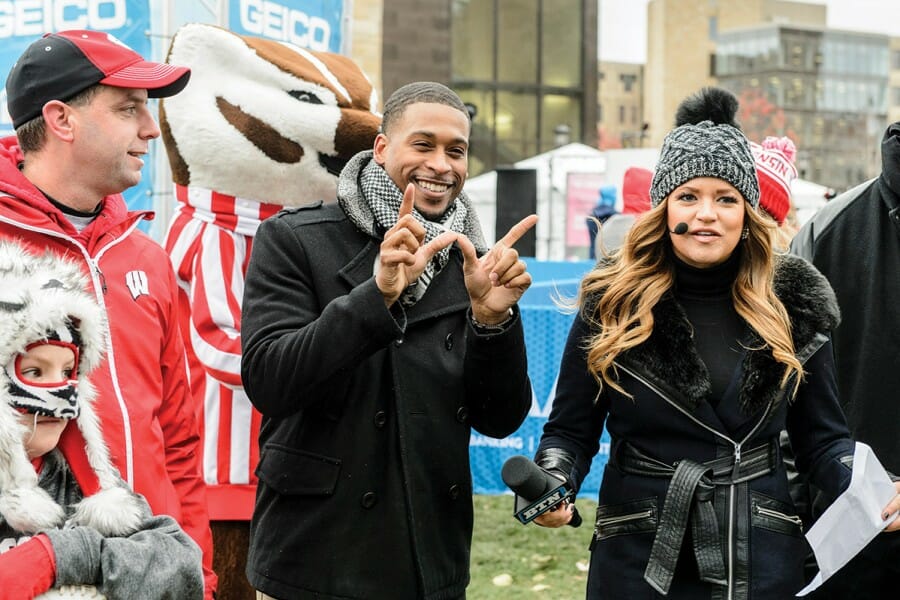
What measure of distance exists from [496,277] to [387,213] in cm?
38

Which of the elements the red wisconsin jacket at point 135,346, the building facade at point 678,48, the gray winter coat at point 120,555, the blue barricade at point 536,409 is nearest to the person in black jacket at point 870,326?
the red wisconsin jacket at point 135,346

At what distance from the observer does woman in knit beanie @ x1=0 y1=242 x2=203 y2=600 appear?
2.18m

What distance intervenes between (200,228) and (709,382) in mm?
1968

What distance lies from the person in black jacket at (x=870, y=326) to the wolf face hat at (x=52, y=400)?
241cm

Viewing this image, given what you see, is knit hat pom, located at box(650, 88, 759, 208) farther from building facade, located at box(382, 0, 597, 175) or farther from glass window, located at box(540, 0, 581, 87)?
glass window, located at box(540, 0, 581, 87)

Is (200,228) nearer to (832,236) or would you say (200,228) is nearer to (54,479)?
(54,479)

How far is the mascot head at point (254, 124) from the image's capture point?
4141mm

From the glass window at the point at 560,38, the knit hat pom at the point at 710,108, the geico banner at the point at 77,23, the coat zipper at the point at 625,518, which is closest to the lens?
Answer: the coat zipper at the point at 625,518

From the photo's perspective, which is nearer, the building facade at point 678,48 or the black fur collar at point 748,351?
the black fur collar at point 748,351

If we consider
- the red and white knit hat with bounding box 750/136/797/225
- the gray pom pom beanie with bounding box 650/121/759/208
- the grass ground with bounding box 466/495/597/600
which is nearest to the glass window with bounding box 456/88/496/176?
the grass ground with bounding box 466/495/597/600

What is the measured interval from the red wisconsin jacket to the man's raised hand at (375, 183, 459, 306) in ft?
1.97

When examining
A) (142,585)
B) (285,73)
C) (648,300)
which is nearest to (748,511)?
(648,300)

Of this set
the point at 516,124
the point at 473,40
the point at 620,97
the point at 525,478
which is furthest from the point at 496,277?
the point at 620,97

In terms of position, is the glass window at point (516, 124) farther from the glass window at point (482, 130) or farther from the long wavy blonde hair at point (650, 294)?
the long wavy blonde hair at point (650, 294)
